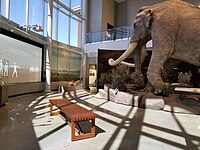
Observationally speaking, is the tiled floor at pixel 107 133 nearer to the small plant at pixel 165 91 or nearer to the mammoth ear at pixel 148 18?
the small plant at pixel 165 91

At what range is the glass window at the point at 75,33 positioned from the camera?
13.7 meters

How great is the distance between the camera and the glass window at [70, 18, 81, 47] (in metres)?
13.7

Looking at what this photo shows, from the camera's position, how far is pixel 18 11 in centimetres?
834

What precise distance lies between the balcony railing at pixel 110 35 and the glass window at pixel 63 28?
1.95 metres

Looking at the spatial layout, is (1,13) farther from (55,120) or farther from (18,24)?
(55,120)

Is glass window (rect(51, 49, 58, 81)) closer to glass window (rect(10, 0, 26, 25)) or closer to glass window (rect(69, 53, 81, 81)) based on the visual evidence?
glass window (rect(69, 53, 81, 81))

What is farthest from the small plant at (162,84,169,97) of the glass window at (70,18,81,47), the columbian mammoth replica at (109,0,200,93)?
the glass window at (70,18,81,47)

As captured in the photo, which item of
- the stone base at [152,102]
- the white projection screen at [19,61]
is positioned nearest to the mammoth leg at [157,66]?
the stone base at [152,102]

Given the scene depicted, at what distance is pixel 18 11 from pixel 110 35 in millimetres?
6516

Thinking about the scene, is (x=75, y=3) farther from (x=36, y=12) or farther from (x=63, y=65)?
(x=63, y=65)

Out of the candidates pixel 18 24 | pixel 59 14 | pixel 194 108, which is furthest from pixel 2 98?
pixel 59 14

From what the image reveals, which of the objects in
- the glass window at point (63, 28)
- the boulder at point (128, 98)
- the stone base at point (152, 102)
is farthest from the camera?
the glass window at point (63, 28)

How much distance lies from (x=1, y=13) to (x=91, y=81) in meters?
9.41

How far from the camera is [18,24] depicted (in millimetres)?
8250
